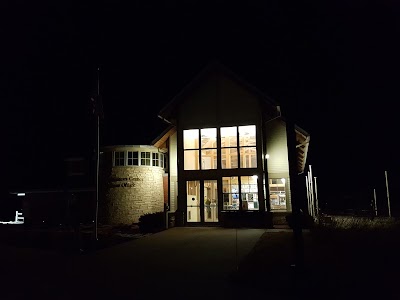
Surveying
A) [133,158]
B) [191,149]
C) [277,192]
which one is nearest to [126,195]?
[133,158]

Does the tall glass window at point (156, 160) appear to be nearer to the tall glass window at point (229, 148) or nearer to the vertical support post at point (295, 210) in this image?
the tall glass window at point (229, 148)

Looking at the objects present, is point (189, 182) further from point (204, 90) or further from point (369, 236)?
point (369, 236)

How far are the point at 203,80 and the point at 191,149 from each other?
437 cm

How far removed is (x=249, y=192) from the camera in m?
18.1

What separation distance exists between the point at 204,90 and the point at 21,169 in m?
31.9

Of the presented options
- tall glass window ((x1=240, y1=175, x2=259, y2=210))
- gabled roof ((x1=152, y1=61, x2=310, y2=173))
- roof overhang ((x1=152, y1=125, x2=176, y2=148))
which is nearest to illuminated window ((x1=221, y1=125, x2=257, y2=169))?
tall glass window ((x1=240, y1=175, x2=259, y2=210))

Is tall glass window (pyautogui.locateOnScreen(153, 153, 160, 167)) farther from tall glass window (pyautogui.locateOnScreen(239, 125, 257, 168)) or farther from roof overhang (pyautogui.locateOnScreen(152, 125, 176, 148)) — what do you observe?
tall glass window (pyautogui.locateOnScreen(239, 125, 257, 168))

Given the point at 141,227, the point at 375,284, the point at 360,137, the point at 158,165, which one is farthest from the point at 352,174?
the point at 375,284

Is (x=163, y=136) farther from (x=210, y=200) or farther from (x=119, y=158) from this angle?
(x=210, y=200)

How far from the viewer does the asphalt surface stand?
20.4ft

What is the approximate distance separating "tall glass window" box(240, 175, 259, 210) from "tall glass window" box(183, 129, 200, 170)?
2898mm

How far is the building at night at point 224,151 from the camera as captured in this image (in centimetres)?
1819

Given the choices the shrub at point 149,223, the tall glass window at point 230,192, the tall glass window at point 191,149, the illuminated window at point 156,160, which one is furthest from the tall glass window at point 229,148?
the illuminated window at point 156,160

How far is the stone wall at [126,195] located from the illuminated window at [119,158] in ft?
1.29
